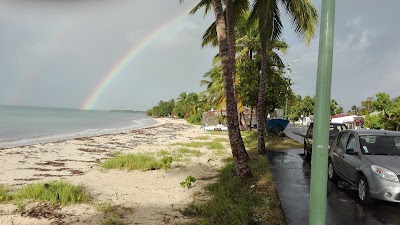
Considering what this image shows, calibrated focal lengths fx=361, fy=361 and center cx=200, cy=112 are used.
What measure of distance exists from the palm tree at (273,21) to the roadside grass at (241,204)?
5.61m

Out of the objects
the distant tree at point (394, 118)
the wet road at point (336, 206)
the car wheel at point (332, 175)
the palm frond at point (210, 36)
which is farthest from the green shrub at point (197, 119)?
the wet road at point (336, 206)

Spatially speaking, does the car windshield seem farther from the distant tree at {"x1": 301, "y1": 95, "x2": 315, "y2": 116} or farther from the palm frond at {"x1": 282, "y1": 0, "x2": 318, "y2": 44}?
the distant tree at {"x1": 301, "y1": 95, "x2": 315, "y2": 116}

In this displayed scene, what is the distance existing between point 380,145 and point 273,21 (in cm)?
880

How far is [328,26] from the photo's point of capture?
3664 millimetres

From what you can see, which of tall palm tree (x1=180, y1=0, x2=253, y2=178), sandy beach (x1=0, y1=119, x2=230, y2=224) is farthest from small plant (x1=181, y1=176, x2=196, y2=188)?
tall palm tree (x1=180, y1=0, x2=253, y2=178)

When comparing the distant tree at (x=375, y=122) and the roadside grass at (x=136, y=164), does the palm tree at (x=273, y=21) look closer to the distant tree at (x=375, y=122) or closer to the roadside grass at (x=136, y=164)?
the roadside grass at (x=136, y=164)

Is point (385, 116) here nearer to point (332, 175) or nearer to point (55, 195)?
point (332, 175)

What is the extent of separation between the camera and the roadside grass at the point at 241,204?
6.71m

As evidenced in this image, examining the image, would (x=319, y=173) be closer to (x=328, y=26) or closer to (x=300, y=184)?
(x=328, y=26)

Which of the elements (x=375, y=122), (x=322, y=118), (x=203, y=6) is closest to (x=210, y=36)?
(x=203, y=6)

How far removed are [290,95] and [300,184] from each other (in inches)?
730

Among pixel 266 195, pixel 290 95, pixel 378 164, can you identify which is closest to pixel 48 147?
pixel 290 95

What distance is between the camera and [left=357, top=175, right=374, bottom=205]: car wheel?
7.39 meters

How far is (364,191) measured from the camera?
759cm
